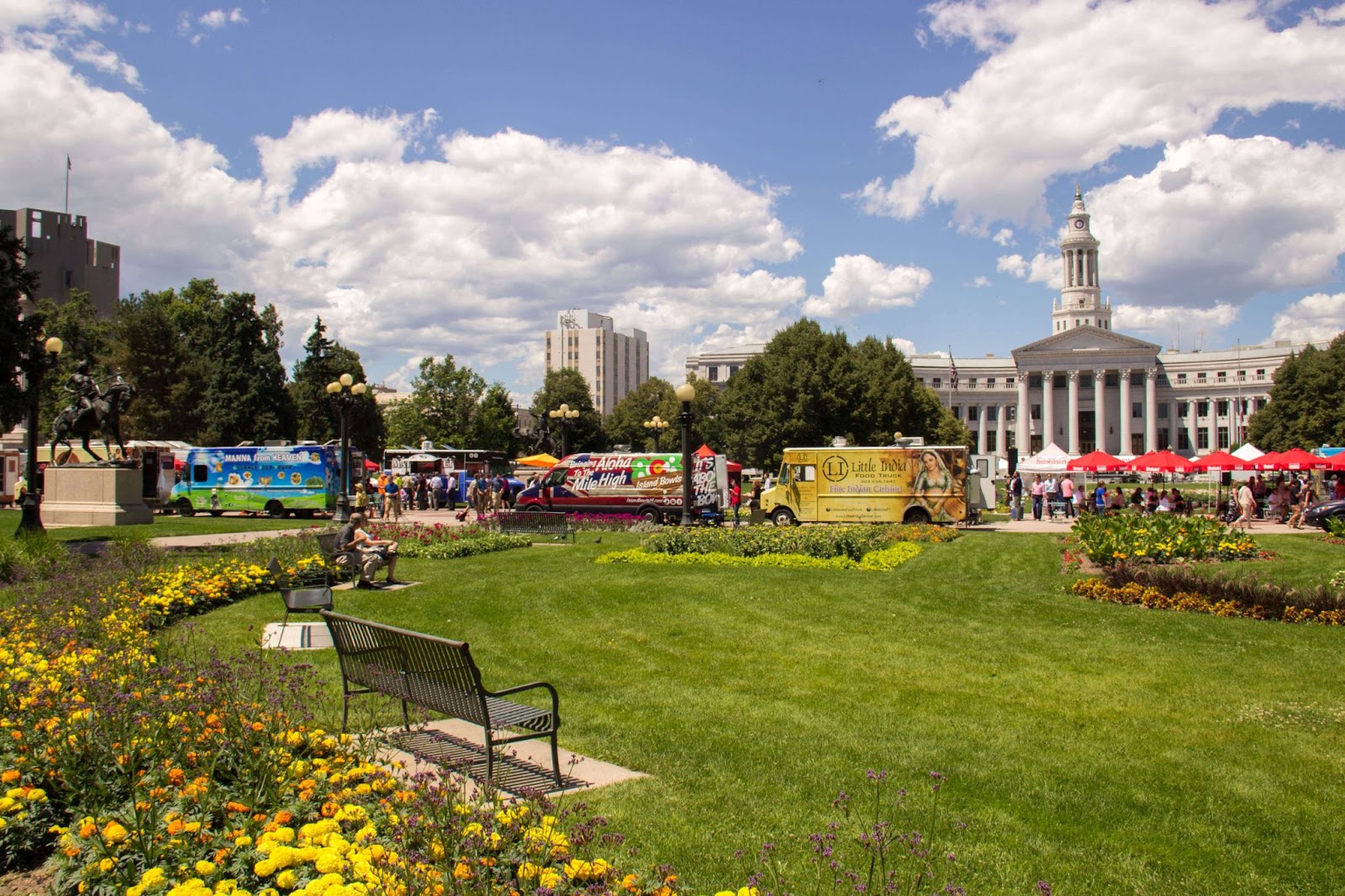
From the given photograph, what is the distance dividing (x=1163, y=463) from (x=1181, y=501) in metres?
4.02

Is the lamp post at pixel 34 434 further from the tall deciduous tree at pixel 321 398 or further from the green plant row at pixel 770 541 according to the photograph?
the tall deciduous tree at pixel 321 398

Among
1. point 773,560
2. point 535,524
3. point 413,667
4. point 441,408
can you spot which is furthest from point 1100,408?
point 413,667

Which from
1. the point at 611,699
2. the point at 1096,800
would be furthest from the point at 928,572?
the point at 1096,800

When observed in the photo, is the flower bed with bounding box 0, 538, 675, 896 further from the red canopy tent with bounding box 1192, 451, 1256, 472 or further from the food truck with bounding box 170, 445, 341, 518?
the red canopy tent with bounding box 1192, 451, 1256, 472

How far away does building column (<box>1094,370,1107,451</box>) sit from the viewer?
112812 mm

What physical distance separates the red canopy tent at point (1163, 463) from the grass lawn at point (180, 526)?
2933 cm

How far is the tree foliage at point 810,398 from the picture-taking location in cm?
6128

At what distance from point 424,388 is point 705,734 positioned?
69.6 meters

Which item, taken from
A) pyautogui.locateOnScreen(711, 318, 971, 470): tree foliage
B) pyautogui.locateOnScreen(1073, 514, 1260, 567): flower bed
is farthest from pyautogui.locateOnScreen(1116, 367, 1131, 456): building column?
pyautogui.locateOnScreen(1073, 514, 1260, 567): flower bed

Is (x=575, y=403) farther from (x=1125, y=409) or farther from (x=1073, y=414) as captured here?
(x=1125, y=409)

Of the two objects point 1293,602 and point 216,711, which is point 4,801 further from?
point 1293,602

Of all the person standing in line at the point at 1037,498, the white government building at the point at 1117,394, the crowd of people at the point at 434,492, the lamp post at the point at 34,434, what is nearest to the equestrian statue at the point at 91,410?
the lamp post at the point at 34,434

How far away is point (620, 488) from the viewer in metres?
30.9

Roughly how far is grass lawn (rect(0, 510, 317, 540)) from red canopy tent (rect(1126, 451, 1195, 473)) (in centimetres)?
2933
